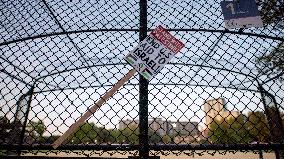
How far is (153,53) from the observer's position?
1908 mm

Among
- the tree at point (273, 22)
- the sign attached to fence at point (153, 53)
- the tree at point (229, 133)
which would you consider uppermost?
the tree at point (273, 22)

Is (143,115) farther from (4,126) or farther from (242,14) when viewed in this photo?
(4,126)

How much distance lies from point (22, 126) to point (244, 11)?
5005 mm

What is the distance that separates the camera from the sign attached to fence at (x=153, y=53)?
186cm

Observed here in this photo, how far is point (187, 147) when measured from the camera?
69.6 inches

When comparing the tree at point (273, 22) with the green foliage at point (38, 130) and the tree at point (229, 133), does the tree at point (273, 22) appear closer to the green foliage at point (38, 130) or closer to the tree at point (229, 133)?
the tree at point (229, 133)

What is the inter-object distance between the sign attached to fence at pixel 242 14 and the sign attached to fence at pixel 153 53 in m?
0.58

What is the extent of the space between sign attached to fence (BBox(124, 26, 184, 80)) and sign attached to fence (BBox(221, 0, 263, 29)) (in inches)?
22.9

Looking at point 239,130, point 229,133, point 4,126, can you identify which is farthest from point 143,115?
point 229,133

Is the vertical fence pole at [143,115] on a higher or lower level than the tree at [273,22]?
lower

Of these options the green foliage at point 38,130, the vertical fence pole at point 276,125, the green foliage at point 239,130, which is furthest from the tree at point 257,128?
the green foliage at point 38,130

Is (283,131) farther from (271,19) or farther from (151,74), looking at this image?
(151,74)

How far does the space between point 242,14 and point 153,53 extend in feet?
2.94

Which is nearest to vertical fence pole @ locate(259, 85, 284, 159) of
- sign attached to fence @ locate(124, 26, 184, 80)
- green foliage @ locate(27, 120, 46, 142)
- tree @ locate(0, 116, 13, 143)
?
sign attached to fence @ locate(124, 26, 184, 80)
